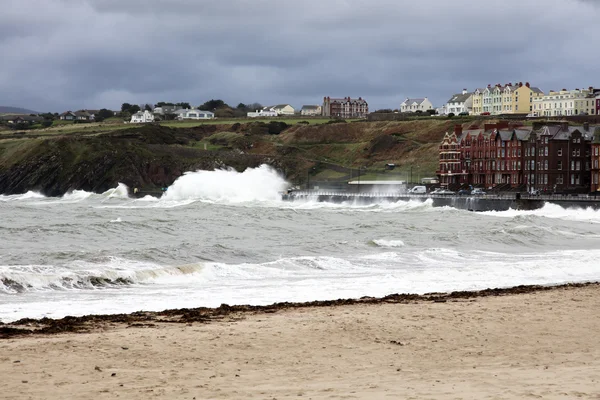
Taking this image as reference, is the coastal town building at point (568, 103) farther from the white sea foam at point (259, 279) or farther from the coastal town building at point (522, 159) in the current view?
the white sea foam at point (259, 279)

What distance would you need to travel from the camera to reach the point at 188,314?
634 inches

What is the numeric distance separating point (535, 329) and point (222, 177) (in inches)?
3512

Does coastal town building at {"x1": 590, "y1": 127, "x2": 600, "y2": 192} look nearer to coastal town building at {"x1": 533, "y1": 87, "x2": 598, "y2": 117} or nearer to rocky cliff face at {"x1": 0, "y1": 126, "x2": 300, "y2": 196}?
rocky cliff face at {"x1": 0, "y1": 126, "x2": 300, "y2": 196}

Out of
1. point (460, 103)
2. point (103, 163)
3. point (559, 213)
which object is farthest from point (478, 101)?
point (559, 213)

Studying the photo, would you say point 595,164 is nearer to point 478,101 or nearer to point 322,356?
point 322,356

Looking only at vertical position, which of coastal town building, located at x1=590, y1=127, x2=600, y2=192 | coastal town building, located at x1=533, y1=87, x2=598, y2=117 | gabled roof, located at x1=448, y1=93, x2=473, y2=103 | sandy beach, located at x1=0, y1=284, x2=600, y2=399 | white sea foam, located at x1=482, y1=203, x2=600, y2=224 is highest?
gabled roof, located at x1=448, y1=93, x2=473, y2=103

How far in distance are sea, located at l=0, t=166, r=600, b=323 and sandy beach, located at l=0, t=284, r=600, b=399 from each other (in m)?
3.22

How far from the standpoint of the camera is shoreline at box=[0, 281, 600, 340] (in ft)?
46.5

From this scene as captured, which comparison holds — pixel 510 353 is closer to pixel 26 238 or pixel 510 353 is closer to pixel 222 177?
pixel 26 238

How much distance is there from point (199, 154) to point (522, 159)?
64.2m

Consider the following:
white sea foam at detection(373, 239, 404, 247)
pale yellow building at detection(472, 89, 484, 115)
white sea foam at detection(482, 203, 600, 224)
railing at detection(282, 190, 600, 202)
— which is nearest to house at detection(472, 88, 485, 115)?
pale yellow building at detection(472, 89, 484, 115)

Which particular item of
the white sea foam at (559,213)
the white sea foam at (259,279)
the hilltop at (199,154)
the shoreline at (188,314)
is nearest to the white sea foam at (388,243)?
the white sea foam at (259,279)

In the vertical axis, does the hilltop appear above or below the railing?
above

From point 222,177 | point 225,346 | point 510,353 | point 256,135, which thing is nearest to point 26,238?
point 225,346
